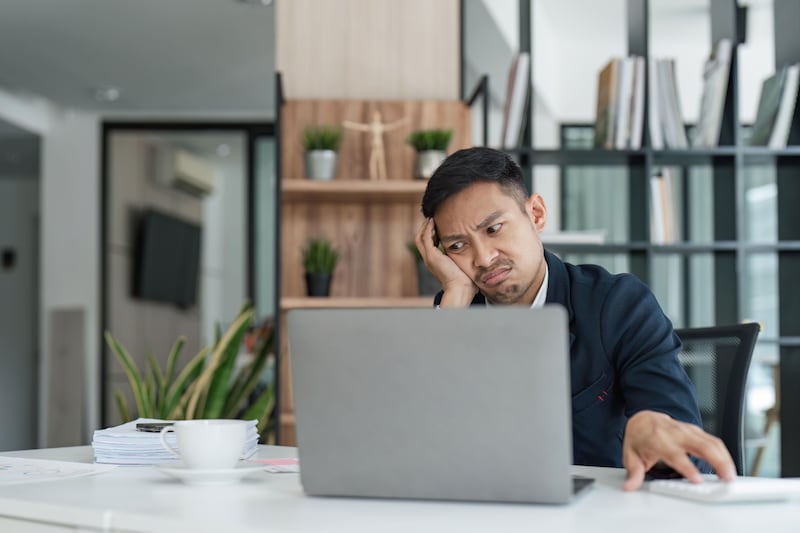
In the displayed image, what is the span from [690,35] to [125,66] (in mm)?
3511

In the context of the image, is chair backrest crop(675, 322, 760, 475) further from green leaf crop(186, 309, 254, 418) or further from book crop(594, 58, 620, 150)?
green leaf crop(186, 309, 254, 418)

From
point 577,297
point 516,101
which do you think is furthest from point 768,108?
point 577,297

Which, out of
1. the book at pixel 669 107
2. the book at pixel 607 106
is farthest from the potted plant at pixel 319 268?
the book at pixel 669 107

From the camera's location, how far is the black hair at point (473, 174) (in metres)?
1.79

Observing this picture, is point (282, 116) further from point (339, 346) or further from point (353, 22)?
point (339, 346)

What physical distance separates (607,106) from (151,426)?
8.10ft

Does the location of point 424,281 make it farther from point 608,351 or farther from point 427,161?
point 608,351

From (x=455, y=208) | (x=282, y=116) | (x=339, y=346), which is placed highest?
(x=282, y=116)

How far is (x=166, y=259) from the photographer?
7.26 meters

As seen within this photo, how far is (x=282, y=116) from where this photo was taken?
11.9 ft

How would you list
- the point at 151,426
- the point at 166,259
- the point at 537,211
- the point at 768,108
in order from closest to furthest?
the point at 151,426
the point at 537,211
the point at 768,108
the point at 166,259

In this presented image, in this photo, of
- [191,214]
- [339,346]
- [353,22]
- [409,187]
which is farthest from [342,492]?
[191,214]

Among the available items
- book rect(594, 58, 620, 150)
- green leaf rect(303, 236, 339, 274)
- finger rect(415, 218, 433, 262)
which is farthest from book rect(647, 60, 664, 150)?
finger rect(415, 218, 433, 262)

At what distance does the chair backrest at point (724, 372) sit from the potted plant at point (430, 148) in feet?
5.48
